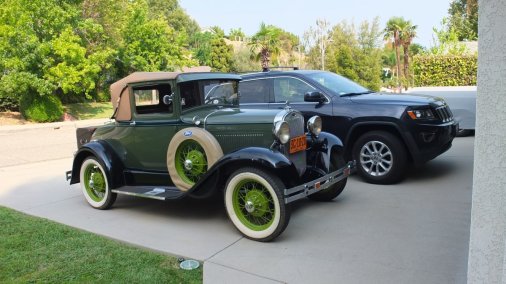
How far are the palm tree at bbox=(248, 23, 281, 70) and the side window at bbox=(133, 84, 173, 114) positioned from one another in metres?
35.1

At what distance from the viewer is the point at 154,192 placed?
5.05 m

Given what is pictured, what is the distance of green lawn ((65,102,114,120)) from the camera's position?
2243 centimetres

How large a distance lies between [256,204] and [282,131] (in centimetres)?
79

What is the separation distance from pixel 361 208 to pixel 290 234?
118cm

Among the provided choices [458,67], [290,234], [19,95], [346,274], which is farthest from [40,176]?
[458,67]

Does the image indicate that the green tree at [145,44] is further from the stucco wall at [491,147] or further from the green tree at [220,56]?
the stucco wall at [491,147]

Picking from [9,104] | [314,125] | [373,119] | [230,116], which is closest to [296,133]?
[314,125]

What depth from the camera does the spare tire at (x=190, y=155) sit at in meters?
4.67

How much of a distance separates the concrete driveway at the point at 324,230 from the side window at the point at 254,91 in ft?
6.53

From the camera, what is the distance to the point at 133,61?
24750 millimetres

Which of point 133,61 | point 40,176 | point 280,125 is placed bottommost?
point 40,176

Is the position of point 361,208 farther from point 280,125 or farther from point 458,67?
point 458,67

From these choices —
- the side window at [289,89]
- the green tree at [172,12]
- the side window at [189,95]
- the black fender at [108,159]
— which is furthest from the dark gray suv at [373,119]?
the green tree at [172,12]

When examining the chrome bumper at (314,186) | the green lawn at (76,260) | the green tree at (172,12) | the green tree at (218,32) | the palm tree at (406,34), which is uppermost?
the green tree at (172,12)
